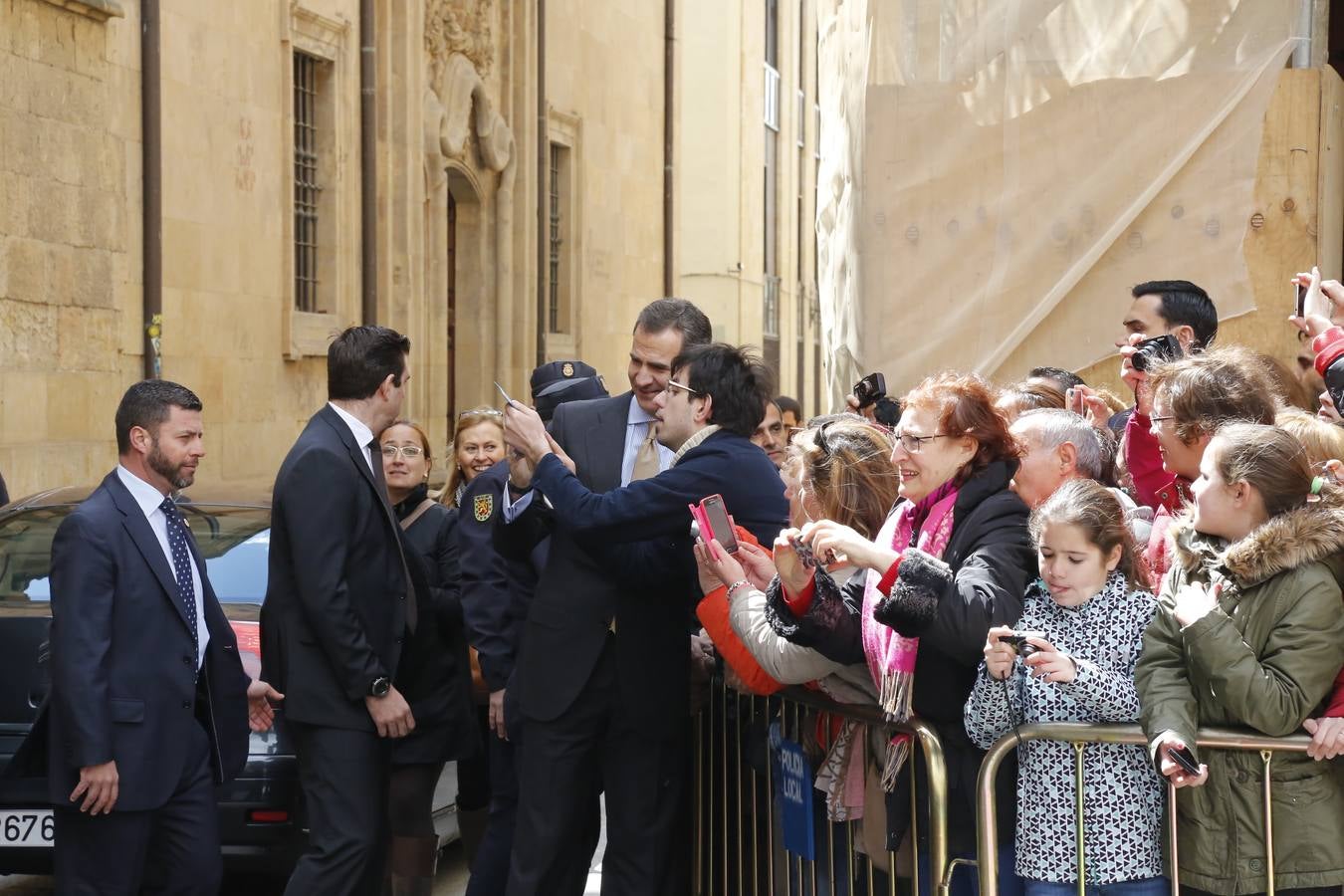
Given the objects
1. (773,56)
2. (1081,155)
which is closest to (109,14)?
(1081,155)

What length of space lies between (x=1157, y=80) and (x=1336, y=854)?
4579 millimetres

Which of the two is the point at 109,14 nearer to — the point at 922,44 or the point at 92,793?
the point at 922,44

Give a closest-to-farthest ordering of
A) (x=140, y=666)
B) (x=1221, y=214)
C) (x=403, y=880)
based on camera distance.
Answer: (x=140, y=666)
(x=403, y=880)
(x=1221, y=214)

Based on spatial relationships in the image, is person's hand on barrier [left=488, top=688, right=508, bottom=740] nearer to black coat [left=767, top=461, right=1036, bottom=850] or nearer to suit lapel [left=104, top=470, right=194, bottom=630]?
suit lapel [left=104, top=470, right=194, bottom=630]

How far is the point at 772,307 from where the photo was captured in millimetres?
35625

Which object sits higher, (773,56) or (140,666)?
(773,56)

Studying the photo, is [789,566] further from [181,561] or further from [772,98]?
[772,98]

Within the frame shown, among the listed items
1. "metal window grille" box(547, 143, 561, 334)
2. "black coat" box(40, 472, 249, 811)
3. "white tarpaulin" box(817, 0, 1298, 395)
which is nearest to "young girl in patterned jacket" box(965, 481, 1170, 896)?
"black coat" box(40, 472, 249, 811)

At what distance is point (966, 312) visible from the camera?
8016mm

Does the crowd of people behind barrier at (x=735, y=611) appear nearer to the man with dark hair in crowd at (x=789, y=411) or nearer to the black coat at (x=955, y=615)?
the black coat at (x=955, y=615)

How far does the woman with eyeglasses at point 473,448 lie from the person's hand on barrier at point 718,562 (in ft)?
8.26

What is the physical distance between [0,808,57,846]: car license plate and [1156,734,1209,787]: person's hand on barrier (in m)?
3.77

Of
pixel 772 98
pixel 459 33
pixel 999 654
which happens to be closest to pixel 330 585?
pixel 999 654

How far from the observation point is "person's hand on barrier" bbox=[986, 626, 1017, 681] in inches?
148
